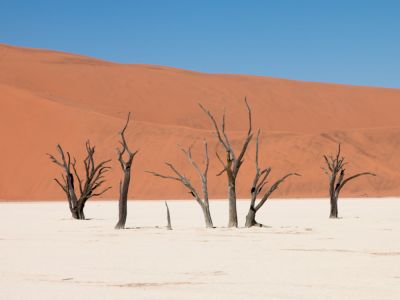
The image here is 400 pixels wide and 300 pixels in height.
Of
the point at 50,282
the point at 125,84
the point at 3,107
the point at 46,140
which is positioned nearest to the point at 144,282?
the point at 50,282

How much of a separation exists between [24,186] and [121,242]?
34467mm

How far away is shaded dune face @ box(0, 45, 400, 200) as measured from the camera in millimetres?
49188

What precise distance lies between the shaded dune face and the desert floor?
31.5 m

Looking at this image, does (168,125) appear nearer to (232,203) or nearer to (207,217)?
(232,203)

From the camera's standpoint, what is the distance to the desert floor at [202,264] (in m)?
7.76

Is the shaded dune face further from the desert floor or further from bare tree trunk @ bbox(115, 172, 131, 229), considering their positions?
the desert floor

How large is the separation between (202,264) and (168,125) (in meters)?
48.2

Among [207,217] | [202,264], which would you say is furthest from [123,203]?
[202,264]

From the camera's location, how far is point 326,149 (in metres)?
54.1

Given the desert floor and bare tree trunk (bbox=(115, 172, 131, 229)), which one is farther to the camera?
bare tree trunk (bbox=(115, 172, 131, 229))

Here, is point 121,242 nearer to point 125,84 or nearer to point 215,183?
point 215,183

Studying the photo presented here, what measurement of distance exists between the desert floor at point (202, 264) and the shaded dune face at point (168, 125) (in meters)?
31.5

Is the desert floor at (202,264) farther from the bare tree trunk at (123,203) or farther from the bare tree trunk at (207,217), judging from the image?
the bare tree trunk at (123,203)

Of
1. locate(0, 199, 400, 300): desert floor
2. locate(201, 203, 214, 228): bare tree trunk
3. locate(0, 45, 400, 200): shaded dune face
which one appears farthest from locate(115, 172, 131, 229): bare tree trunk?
locate(0, 45, 400, 200): shaded dune face
